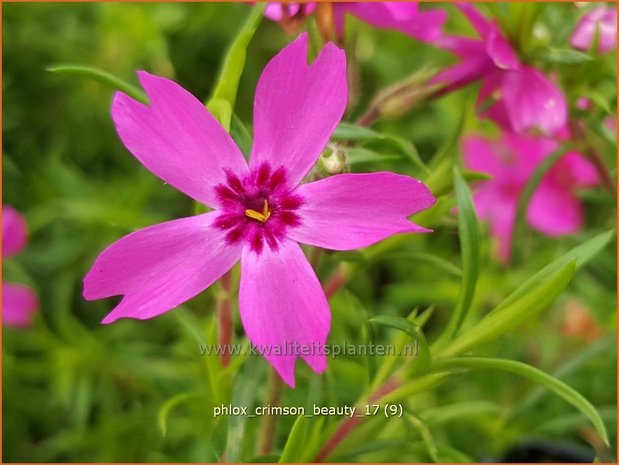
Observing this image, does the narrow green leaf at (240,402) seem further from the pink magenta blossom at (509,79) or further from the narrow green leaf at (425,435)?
the pink magenta blossom at (509,79)

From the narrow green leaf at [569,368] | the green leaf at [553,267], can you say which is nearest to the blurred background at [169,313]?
the narrow green leaf at [569,368]

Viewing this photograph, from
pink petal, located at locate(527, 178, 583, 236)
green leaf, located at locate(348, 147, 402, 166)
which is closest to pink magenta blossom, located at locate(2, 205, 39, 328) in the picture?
green leaf, located at locate(348, 147, 402, 166)

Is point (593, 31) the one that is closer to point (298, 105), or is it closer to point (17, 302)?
point (298, 105)

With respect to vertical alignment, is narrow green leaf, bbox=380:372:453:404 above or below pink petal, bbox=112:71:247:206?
below

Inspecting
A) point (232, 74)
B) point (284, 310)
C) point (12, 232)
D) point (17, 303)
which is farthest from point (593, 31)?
point (17, 303)

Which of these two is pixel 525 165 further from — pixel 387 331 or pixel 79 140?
pixel 79 140

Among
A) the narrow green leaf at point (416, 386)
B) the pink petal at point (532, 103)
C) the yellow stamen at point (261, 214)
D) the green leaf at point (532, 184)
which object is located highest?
the green leaf at point (532, 184)

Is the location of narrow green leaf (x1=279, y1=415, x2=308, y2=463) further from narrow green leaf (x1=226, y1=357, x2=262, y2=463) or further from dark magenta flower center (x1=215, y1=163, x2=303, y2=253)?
dark magenta flower center (x1=215, y1=163, x2=303, y2=253)
